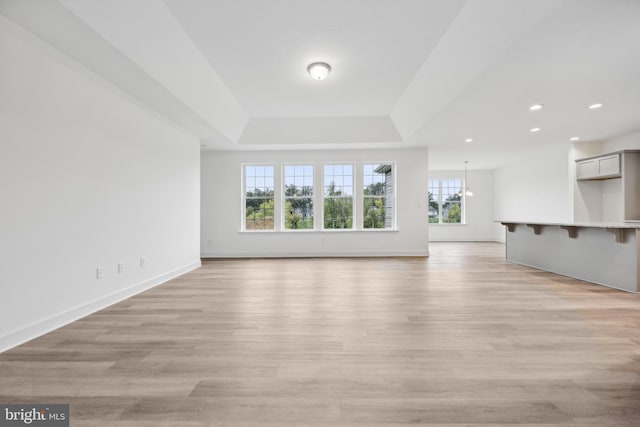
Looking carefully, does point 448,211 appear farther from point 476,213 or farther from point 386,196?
point 386,196

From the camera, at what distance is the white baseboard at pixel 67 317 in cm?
221

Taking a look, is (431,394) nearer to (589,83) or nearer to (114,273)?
(114,273)

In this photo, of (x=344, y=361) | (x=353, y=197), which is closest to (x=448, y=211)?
(x=353, y=197)

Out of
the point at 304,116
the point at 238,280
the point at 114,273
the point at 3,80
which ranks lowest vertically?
the point at 238,280

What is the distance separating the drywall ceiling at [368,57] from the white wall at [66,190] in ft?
1.00

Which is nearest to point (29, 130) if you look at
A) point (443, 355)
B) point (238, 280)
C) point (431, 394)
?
point (238, 280)

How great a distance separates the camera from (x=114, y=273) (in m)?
3.39

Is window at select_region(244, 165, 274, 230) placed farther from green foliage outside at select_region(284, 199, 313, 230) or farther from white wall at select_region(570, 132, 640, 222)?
white wall at select_region(570, 132, 640, 222)

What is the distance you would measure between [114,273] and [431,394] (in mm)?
3631

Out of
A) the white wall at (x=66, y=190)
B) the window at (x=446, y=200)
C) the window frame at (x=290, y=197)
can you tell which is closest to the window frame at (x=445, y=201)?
the window at (x=446, y=200)

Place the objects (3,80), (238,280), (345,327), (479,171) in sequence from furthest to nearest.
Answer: (479,171) < (238,280) < (345,327) < (3,80)

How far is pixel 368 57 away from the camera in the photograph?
11.8 ft

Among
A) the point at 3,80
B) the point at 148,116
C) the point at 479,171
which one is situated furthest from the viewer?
the point at 479,171

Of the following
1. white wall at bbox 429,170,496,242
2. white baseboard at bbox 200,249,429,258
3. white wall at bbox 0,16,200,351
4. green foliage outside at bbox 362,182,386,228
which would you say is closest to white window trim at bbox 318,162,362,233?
green foliage outside at bbox 362,182,386,228
